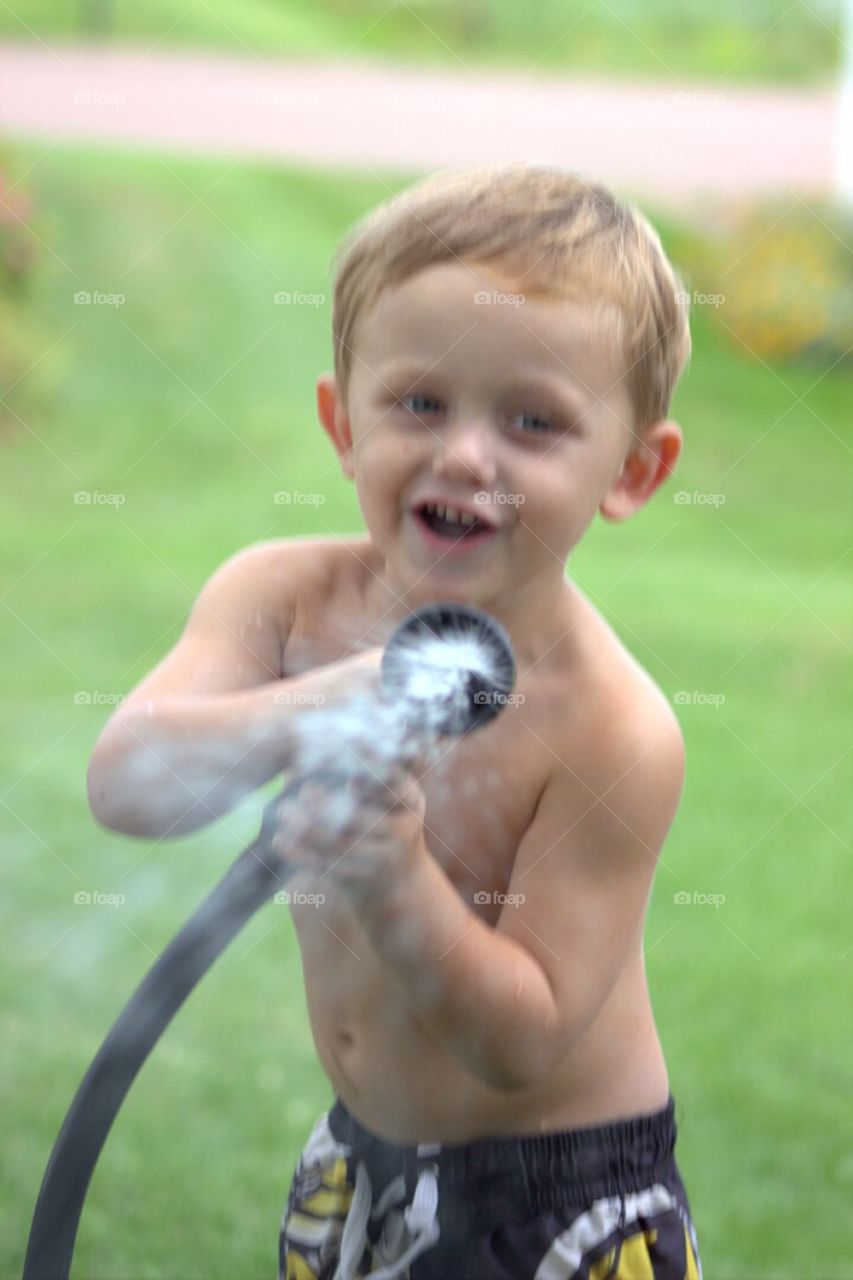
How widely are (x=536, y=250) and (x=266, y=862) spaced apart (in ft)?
0.79

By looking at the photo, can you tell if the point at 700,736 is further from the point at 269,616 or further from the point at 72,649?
the point at 269,616

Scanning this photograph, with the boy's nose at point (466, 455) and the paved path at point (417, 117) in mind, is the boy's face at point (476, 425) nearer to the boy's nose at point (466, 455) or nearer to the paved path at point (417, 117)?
the boy's nose at point (466, 455)

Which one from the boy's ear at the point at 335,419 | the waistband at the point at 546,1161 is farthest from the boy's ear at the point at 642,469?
the waistband at the point at 546,1161

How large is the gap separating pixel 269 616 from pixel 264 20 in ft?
6.63

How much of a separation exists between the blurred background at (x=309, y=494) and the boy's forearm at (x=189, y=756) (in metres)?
0.03

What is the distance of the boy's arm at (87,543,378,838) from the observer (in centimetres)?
53

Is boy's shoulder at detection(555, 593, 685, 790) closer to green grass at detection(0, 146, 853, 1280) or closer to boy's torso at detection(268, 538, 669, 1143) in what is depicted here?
boy's torso at detection(268, 538, 669, 1143)

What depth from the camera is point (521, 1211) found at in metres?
0.64

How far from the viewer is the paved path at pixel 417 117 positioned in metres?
2.23

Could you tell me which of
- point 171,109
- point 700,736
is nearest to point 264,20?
point 171,109

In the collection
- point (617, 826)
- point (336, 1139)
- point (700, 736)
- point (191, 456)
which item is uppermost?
point (617, 826)

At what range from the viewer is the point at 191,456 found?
1.89 meters

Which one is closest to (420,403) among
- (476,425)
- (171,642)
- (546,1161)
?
(476,425)

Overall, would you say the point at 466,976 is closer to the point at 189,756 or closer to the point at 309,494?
the point at 189,756
